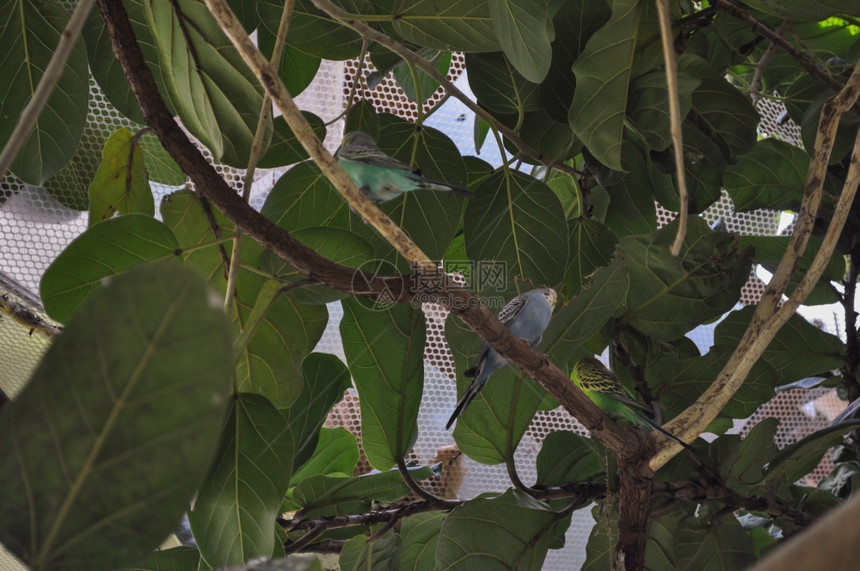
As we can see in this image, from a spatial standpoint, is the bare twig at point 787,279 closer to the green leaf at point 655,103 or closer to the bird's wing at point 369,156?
the green leaf at point 655,103

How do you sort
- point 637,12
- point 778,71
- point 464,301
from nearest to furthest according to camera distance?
point 464,301
point 637,12
point 778,71

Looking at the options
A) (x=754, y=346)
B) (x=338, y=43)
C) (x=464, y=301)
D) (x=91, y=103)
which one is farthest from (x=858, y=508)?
(x=91, y=103)

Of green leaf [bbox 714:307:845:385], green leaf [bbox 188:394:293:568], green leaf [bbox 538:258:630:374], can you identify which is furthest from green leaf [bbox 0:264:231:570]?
green leaf [bbox 714:307:845:385]

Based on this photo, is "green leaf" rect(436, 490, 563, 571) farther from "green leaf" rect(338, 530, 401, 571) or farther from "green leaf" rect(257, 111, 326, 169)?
"green leaf" rect(257, 111, 326, 169)

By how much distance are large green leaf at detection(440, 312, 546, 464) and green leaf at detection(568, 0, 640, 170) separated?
20cm

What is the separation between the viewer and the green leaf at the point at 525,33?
1.71 feet

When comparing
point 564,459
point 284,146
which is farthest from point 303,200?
point 564,459

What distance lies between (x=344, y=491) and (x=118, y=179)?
0.38 metres

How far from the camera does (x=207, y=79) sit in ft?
1.85

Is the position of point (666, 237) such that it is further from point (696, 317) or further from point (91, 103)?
point (91, 103)

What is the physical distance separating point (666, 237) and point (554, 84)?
0.19 meters

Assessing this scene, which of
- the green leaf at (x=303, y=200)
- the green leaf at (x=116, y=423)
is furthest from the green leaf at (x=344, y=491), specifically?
the green leaf at (x=116, y=423)

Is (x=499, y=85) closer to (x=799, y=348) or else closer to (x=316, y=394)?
(x=316, y=394)

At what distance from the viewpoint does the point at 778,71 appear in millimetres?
940
